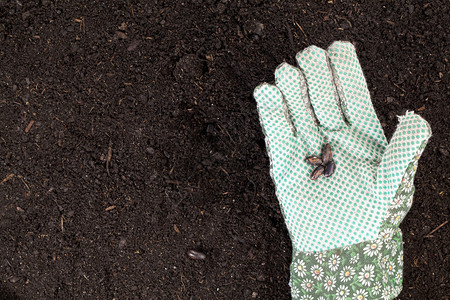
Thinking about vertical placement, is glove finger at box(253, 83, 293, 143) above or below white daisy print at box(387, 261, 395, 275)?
above

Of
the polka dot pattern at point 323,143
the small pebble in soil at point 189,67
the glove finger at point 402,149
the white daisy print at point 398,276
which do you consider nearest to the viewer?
the glove finger at point 402,149

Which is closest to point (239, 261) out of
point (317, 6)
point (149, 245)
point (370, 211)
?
point (149, 245)

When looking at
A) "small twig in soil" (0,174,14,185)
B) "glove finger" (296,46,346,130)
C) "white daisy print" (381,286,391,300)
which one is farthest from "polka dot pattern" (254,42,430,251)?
"small twig in soil" (0,174,14,185)

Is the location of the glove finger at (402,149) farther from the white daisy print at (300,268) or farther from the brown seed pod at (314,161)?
the white daisy print at (300,268)

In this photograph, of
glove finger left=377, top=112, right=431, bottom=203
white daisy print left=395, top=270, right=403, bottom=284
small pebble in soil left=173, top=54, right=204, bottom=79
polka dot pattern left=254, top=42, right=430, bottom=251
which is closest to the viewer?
glove finger left=377, top=112, right=431, bottom=203

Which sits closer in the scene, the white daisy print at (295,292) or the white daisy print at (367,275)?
the white daisy print at (367,275)

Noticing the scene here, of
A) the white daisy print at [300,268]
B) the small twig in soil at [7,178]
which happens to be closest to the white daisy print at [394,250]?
the white daisy print at [300,268]

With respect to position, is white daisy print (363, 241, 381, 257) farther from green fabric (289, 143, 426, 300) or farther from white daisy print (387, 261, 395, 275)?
white daisy print (387, 261, 395, 275)
